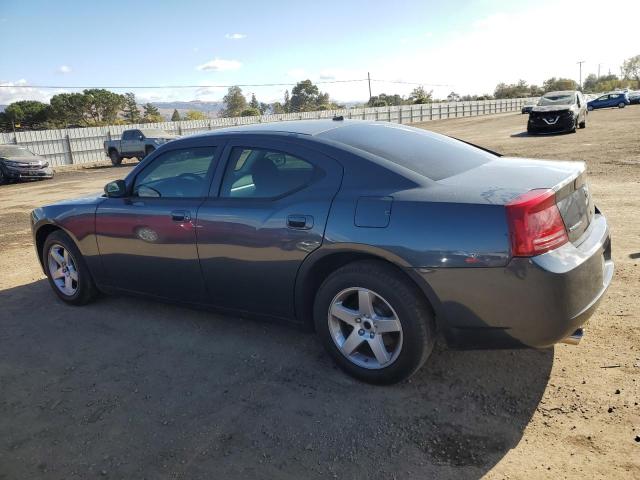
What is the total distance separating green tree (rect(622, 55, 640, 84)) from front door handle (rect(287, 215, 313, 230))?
13417 cm

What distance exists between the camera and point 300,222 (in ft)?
10.5

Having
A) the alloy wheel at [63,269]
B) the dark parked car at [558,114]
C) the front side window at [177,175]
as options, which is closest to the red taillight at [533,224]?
the front side window at [177,175]

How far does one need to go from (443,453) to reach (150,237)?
2.71 meters

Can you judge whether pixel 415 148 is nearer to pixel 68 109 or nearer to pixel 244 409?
pixel 244 409

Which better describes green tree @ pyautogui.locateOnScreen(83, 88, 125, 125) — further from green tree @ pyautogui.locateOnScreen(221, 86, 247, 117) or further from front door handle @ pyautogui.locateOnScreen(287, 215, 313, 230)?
front door handle @ pyautogui.locateOnScreen(287, 215, 313, 230)

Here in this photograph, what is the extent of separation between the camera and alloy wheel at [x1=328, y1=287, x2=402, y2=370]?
2.98m

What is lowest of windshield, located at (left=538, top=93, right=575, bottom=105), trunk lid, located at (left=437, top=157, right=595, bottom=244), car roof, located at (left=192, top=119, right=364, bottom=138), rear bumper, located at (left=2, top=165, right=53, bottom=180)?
rear bumper, located at (left=2, top=165, right=53, bottom=180)

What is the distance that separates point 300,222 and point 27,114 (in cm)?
7756

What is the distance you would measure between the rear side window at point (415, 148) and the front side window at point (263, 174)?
0.31 metres

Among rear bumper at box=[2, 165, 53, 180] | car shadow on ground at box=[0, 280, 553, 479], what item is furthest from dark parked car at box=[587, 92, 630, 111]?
car shadow on ground at box=[0, 280, 553, 479]

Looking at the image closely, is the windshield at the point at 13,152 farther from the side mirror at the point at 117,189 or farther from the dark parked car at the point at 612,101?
the dark parked car at the point at 612,101

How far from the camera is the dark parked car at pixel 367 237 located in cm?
262

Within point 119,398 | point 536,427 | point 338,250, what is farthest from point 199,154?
point 536,427

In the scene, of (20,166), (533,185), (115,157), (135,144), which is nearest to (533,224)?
(533,185)
